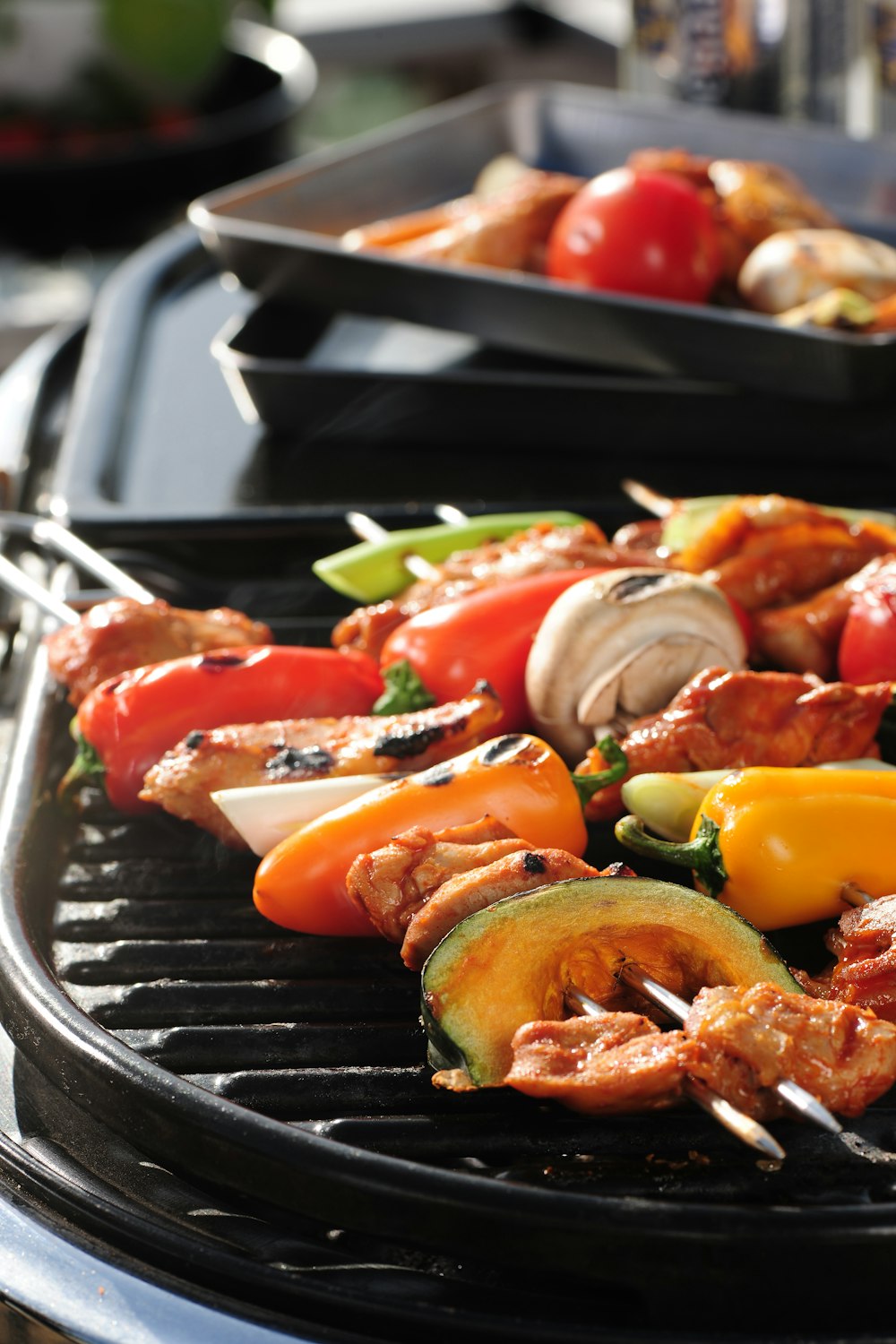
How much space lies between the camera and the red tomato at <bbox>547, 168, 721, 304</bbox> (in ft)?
11.1

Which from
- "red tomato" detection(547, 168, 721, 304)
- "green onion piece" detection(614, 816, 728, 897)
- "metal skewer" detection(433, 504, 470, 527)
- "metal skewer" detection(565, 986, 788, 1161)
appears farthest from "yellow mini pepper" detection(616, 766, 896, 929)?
"red tomato" detection(547, 168, 721, 304)

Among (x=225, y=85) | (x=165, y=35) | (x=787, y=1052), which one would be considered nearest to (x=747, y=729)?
(x=787, y=1052)

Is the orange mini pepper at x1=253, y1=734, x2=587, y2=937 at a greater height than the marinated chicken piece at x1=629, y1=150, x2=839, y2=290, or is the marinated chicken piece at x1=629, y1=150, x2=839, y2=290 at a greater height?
the marinated chicken piece at x1=629, y1=150, x2=839, y2=290

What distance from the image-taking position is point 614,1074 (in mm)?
1409

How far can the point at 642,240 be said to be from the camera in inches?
133

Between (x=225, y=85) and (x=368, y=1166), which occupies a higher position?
(x=225, y=85)

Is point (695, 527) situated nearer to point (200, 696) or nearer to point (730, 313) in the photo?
point (730, 313)

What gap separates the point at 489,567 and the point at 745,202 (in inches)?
65.5

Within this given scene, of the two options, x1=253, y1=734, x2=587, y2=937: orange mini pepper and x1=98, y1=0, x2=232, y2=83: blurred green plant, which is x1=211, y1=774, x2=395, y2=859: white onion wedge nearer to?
x1=253, y1=734, x2=587, y2=937: orange mini pepper

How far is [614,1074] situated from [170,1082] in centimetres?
47

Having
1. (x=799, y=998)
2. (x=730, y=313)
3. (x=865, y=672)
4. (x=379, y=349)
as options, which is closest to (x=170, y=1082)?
(x=799, y=998)

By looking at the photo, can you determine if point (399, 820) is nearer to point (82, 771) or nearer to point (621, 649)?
point (621, 649)

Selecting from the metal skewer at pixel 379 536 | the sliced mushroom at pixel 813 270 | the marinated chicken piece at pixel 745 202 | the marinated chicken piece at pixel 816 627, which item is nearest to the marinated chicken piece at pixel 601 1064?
the marinated chicken piece at pixel 816 627

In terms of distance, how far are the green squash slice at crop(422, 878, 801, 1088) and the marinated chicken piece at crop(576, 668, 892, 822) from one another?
380mm
